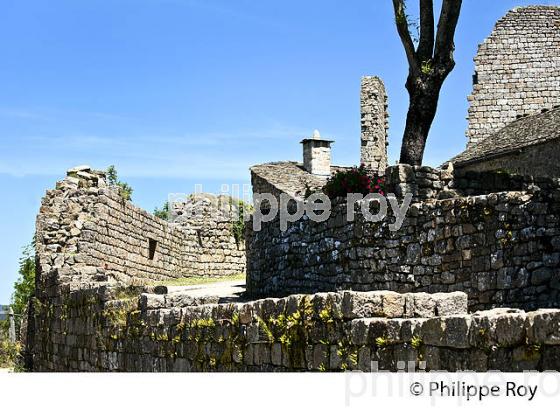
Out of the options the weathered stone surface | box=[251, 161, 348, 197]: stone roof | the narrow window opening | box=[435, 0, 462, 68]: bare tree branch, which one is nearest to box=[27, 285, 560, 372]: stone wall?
the weathered stone surface

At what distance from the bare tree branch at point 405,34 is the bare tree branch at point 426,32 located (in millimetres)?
123

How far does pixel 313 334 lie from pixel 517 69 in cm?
2498

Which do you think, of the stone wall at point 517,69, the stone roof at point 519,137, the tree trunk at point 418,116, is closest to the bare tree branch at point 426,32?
the tree trunk at point 418,116

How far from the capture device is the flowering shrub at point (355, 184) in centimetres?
1246

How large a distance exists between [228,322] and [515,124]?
58.1 feet

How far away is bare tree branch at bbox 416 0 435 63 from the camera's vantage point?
A: 47.2ft

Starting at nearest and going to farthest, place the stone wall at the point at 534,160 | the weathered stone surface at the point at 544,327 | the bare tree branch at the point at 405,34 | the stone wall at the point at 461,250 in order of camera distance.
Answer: the weathered stone surface at the point at 544,327
the stone wall at the point at 461,250
the bare tree branch at the point at 405,34
the stone wall at the point at 534,160

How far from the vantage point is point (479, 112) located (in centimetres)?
2916

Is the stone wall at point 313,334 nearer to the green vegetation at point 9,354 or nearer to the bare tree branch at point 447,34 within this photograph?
the green vegetation at point 9,354

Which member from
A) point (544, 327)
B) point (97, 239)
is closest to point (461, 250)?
point (544, 327)

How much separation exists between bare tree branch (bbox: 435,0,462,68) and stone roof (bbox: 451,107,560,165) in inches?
215

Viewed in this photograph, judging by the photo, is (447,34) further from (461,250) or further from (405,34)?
(461,250)
